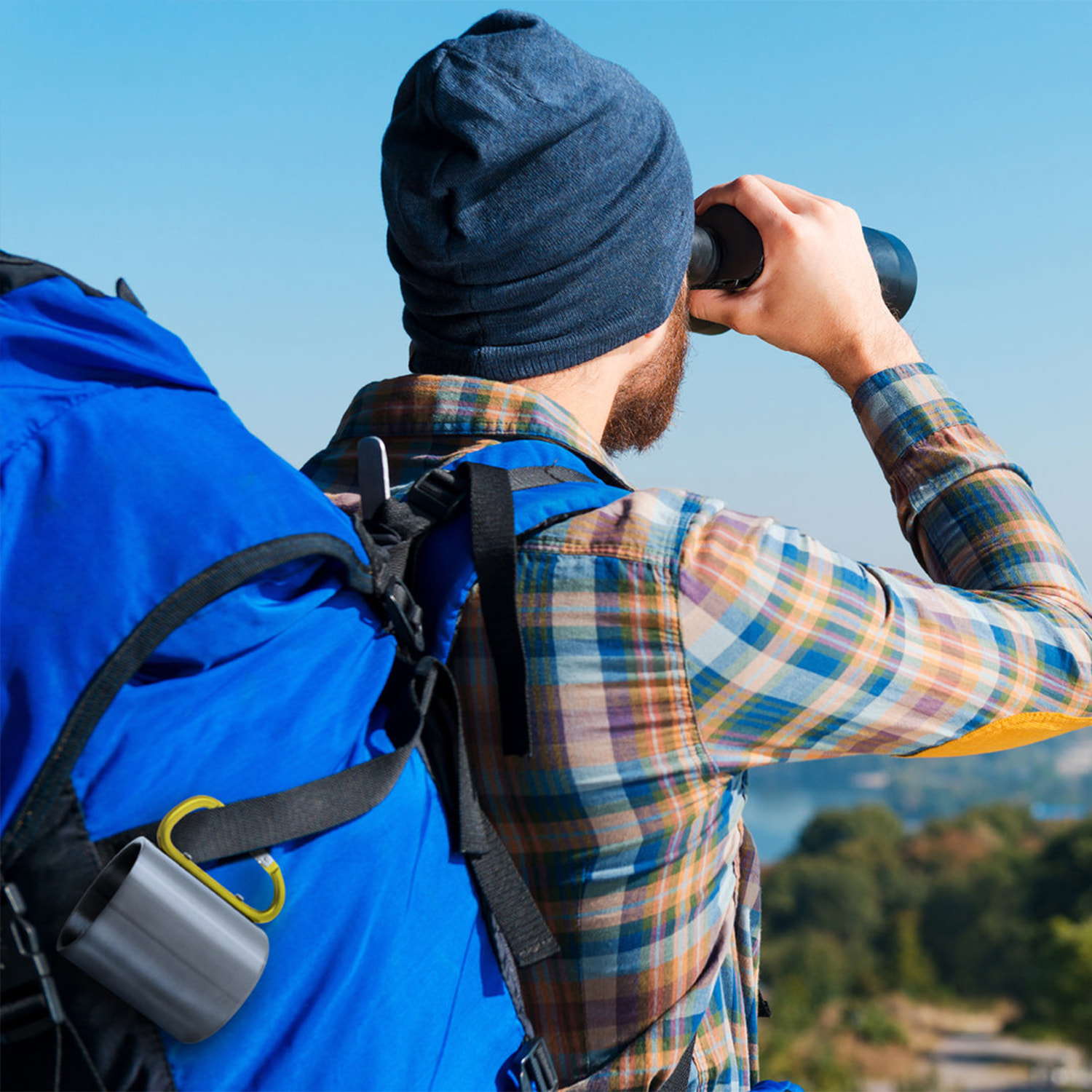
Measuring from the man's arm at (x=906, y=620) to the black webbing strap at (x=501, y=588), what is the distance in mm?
177

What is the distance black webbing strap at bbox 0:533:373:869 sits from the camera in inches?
37.9

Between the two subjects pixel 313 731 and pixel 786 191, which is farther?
pixel 786 191

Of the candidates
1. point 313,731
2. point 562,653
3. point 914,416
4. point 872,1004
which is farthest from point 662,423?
point 872,1004

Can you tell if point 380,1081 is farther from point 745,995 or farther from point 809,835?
point 809,835

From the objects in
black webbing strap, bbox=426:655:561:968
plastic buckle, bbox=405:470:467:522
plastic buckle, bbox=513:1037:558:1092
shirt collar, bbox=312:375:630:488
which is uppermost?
shirt collar, bbox=312:375:630:488

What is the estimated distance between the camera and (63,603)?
0.98 m

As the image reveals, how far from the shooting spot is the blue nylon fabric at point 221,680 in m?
0.98

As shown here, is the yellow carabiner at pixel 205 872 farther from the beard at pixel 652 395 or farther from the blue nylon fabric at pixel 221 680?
the beard at pixel 652 395

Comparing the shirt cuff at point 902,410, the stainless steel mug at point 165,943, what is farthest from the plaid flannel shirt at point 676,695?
the stainless steel mug at point 165,943

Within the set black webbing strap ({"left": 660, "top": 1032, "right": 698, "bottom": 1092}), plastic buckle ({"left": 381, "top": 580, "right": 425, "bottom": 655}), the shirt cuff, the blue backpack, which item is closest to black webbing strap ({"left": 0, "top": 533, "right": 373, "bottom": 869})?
the blue backpack

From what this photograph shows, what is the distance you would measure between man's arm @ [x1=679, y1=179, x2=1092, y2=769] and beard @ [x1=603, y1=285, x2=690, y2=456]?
30cm

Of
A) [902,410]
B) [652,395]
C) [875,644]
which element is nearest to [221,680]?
[875,644]

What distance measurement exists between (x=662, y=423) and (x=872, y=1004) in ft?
191

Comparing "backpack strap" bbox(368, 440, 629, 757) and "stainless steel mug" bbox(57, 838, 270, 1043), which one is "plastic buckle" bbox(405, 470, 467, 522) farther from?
"stainless steel mug" bbox(57, 838, 270, 1043)
